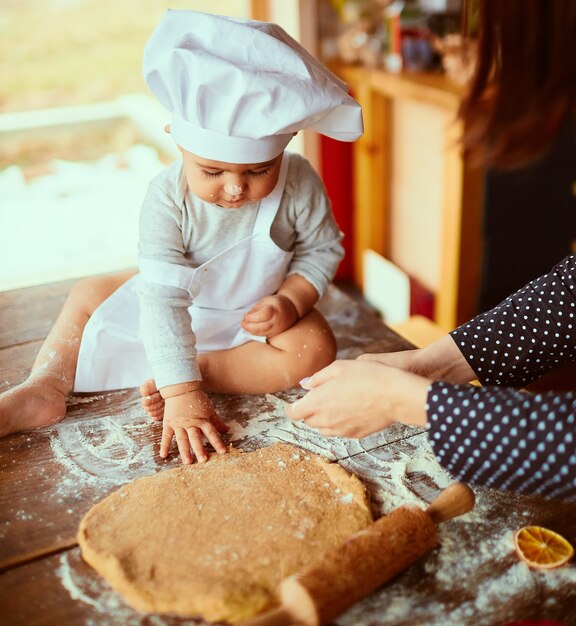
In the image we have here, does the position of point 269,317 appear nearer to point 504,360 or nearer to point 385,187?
point 504,360

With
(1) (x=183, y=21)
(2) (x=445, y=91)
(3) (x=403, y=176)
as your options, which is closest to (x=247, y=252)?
(1) (x=183, y=21)

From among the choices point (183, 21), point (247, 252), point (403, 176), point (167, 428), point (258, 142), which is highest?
point (183, 21)

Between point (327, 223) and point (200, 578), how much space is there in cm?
72

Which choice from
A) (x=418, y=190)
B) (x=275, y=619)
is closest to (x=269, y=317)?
(x=275, y=619)

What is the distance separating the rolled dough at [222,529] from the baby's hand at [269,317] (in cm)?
27

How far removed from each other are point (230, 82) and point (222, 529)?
59 cm

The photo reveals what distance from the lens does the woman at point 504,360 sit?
27.4 inches

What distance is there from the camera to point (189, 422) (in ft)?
3.42

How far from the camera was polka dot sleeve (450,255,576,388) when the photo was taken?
3.46 ft

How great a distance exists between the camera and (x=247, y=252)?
48.8 inches

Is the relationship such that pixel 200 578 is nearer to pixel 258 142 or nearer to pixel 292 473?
pixel 292 473

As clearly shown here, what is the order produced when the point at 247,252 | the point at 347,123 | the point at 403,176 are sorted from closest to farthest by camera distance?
the point at 347,123 → the point at 247,252 → the point at 403,176

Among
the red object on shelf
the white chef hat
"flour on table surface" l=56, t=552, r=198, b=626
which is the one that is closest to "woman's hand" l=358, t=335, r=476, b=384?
the white chef hat

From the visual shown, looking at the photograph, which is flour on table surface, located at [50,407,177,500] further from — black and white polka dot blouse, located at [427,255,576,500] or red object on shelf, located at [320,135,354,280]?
red object on shelf, located at [320,135,354,280]
